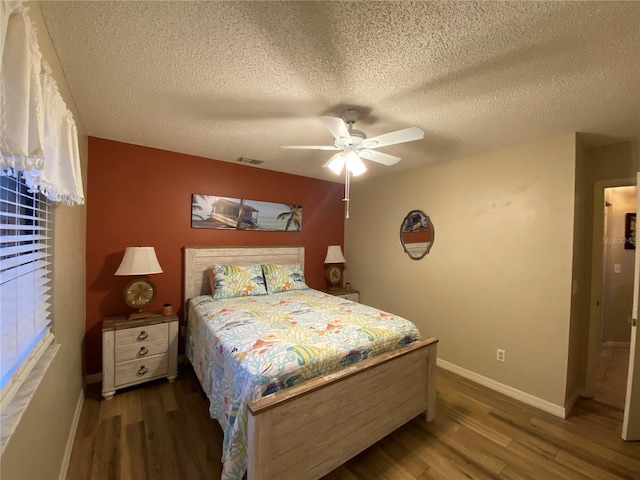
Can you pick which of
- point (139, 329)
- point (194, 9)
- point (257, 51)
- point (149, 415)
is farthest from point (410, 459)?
point (194, 9)

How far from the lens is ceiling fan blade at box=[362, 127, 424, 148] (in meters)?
1.65

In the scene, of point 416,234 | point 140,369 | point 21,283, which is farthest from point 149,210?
point 416,234

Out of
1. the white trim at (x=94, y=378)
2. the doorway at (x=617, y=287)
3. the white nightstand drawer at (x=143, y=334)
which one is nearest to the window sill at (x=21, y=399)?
the white nightstand drawer at (x=143, y=334)

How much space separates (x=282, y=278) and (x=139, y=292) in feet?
4.78

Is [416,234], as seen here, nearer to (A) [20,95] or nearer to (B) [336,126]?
(B) [336,126]

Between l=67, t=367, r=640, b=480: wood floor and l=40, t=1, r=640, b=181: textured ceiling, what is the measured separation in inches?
92.6

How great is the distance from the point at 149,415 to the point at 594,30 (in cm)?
358

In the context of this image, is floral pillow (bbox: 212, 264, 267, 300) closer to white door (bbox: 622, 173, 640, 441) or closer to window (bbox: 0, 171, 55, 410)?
window (bbox: 0, 171, 55, 410)

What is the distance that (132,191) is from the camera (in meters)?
2.77

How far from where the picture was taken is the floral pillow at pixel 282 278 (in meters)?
3.21

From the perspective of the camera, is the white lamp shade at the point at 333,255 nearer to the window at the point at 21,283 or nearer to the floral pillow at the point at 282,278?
the floral pillow at the point at 282,278

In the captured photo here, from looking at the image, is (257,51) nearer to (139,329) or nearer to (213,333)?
(213,333)

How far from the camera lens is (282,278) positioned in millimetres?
3291

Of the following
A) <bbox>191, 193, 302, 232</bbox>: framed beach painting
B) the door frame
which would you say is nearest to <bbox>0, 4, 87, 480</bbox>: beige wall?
<bbox>191, 193, 302, 232</bbox>: framed beach painting
